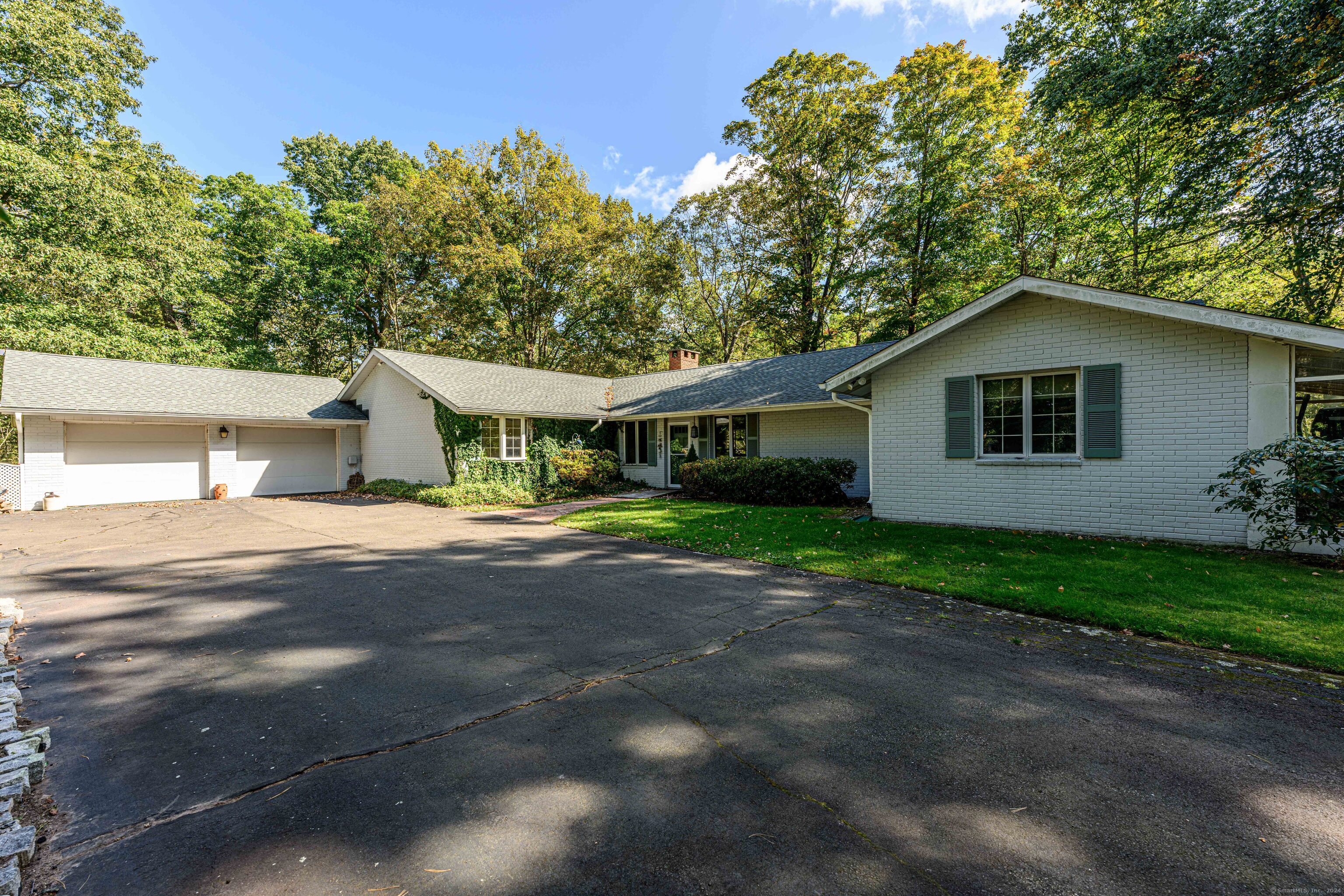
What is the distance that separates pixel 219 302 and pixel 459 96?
673 inches

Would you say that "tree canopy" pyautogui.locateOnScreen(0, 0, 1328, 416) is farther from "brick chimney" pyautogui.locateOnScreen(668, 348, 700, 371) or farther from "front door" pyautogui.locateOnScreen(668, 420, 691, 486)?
"front door" pyautogui.locateOnScreen(668, 420, 691, 486)

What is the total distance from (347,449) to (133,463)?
5.74 metres

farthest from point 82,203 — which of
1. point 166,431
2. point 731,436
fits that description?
point 731,436

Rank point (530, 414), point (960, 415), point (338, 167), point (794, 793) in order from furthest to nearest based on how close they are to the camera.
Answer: point (338, 167), point (530, 414), point (960, 415), point (794, 793)

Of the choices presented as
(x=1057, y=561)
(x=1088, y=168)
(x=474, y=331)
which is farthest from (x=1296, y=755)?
(x=474, y=331)

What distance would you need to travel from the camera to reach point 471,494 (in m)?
15.2

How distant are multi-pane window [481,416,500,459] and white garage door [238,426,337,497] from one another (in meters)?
7.73

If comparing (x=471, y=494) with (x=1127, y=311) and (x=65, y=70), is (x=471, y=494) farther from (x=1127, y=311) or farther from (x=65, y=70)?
(x=65, y=70)

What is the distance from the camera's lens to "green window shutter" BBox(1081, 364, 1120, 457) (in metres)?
8.24

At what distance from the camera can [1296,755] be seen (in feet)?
9.50

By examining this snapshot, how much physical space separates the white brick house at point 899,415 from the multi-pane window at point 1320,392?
0.25ft

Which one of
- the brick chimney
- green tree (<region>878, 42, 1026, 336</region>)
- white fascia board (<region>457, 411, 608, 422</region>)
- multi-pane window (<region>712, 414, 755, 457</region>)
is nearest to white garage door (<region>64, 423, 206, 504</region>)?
white fascia board (<region>457, 411, 608, 422</region>)

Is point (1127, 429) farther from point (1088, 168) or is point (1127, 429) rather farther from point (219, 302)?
point (219, 302)

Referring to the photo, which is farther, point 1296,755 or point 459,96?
point 459,96
